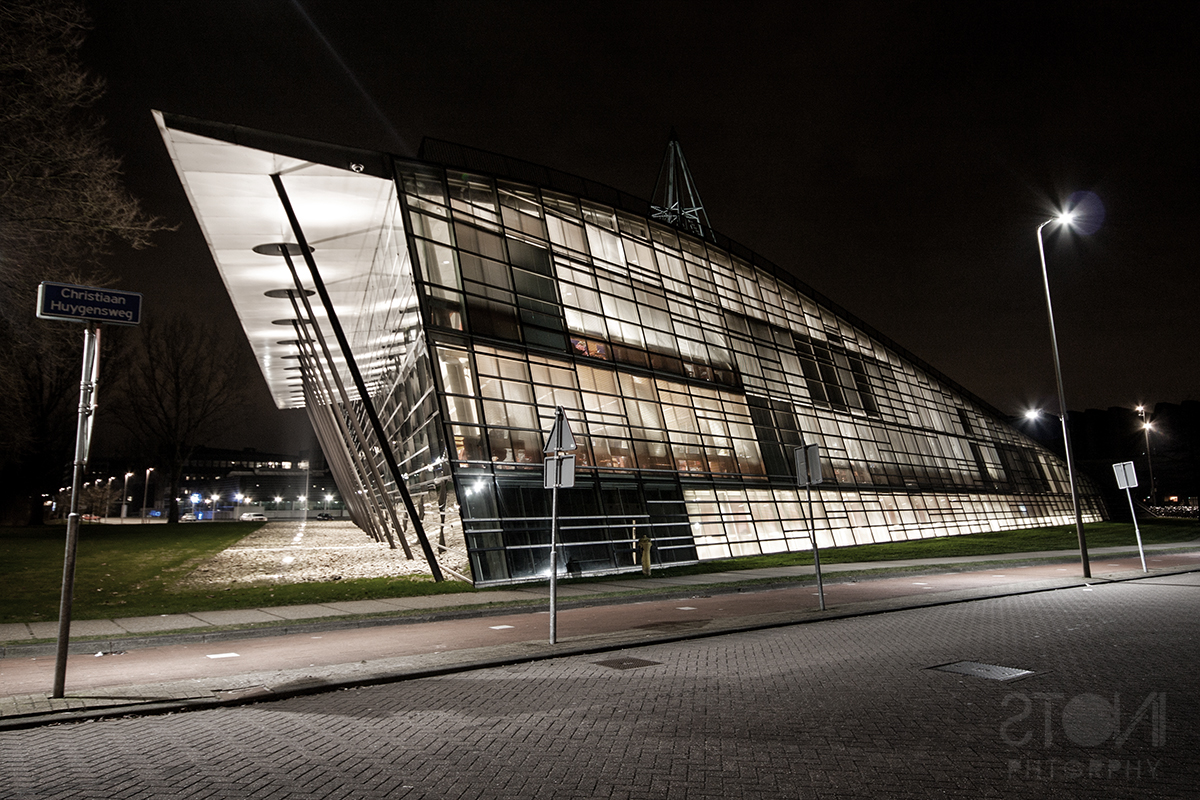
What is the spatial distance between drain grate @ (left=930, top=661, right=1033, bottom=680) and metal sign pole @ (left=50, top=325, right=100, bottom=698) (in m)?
10.0

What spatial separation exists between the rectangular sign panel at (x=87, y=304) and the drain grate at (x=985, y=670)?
35.5ft

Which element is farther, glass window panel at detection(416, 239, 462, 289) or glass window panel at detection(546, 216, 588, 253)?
glass window panel at detection(546, 216, 588, 253)

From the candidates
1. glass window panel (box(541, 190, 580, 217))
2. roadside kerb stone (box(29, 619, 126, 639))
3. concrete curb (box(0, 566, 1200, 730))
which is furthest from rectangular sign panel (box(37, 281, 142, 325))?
glass window panel (box(541, 190, 580, 217))

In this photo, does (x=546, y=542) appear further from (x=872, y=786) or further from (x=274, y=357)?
(x=274, y=357)

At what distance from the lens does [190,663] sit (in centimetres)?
992

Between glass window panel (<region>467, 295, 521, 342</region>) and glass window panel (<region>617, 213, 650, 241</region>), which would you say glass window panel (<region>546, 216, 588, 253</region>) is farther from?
glass window panel (<region>467, 295, 521, 342</region>)

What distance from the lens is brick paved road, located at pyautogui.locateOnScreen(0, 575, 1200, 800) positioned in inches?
200

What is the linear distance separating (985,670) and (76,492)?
35.2 feet

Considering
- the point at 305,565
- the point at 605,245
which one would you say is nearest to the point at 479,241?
the point at 605,245

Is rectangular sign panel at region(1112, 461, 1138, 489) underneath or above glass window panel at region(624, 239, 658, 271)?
underneath

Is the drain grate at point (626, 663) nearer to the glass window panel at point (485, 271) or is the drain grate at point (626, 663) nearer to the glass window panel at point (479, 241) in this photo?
the glass window panel at point (485, 271)

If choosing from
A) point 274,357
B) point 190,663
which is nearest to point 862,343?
point 274,357

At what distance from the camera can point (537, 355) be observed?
2391cm

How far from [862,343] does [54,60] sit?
42272mm
